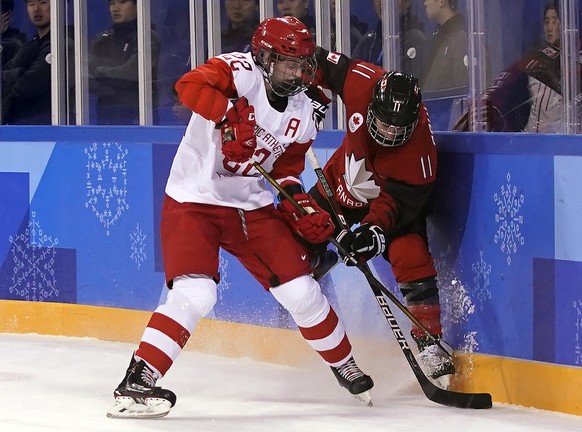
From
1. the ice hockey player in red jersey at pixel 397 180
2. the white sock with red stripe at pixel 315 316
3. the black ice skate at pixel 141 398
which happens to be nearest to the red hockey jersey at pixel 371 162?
the ice hockey player in red jersey at pixel 397 180

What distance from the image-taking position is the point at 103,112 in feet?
17.7

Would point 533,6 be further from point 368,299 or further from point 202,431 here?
point 202,431

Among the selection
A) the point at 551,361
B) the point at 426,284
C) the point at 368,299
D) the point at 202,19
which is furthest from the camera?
the point at 202,19

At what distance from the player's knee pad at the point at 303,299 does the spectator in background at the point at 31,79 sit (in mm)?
2240

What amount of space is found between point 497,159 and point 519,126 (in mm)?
269

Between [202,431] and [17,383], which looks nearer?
[202,431]

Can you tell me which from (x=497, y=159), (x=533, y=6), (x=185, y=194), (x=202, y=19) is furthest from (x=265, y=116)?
(x=202, y=19)

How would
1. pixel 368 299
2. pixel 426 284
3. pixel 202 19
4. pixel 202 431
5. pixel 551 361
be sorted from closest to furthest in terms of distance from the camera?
pixel 202 431
pixel 551 361
pixel 426 284
pixel 368 299
pixel 202 19

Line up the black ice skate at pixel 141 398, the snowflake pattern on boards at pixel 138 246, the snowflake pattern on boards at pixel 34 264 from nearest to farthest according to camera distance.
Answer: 1. the black ice skate at pixel 141 398
2. the snowflake pattern on boards at pixel 138 246
3. the snowflake pattern on boards at pixel 34 264

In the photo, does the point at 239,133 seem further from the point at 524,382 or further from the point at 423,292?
the point at 524,382

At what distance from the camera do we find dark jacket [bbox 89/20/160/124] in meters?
5.35

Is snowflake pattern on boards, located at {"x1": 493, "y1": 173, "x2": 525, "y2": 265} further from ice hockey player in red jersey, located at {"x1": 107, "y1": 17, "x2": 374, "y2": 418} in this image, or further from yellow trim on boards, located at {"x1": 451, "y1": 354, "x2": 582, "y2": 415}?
ice hockey player in red jersey, located at {"x1": 107, "y1": 17, "x2": 374, "y2": 418}

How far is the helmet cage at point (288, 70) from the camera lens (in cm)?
352

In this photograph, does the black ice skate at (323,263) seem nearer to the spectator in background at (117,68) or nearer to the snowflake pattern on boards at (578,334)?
the snowflake pattern on boards at (578,334)
